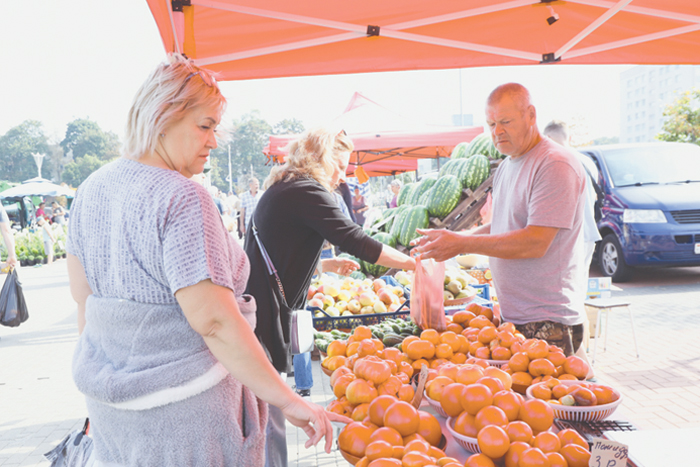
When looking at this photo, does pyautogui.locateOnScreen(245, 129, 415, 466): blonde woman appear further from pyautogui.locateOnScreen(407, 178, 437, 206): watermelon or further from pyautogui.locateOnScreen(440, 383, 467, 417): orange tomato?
pyautogui.locateOnScreen(407, 178, 437, 206): watermelon

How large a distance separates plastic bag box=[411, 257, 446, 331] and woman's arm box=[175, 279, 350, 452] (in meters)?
1.36

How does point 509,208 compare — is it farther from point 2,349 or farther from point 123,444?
→ point 2,349

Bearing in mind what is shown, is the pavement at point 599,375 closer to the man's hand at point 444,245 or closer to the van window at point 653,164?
the man's hand at point 444,245

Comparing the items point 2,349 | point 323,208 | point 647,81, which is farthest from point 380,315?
point 647,81

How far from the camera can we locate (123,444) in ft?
4.58

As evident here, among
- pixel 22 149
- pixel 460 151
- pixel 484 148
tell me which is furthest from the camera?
pixel 22 149

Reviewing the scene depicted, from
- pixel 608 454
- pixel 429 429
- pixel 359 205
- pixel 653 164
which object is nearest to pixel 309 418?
pixel 429 429

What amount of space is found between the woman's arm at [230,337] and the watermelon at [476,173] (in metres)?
5.10

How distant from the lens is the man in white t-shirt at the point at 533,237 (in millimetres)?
2342

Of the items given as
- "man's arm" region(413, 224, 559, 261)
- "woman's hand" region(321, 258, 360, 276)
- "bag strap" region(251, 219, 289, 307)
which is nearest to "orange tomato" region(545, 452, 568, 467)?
"man's arm" region(413, 224, 559, 261)

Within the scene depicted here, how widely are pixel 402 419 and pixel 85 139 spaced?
98.9 metres

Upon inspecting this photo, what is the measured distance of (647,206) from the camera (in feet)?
26.2

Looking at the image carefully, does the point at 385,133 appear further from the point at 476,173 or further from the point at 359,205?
the point at 359,205

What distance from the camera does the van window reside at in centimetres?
862
